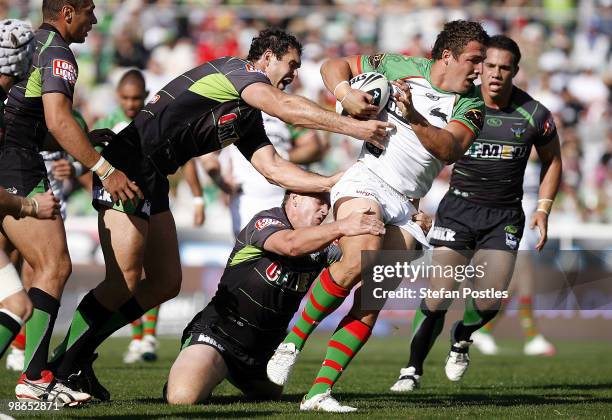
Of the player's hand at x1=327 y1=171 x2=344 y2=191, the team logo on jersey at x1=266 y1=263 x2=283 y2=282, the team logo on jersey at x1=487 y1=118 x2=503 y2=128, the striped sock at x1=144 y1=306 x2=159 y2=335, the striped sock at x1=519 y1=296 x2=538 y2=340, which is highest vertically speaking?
the player's hand at x1=327 y1=171 x2=344 y2=191

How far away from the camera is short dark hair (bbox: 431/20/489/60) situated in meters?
7.60

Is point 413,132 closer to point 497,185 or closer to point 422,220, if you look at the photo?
point 422,220

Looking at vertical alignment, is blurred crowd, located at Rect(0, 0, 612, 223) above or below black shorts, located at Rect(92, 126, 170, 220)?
below

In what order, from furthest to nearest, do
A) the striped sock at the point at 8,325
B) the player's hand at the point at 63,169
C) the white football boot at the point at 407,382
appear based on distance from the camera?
the player's hand at the point at 63,169, the white football boot at the point at 407,382, the striped sock at the point at 8,325

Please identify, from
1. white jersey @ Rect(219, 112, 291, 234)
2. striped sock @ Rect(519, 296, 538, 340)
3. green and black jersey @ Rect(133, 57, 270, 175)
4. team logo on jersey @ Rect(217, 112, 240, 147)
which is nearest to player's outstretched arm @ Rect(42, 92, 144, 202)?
green and black jersey @ Rect(133, 57, 270, 175)

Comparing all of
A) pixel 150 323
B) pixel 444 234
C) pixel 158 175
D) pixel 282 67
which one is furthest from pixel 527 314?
pixel 158 175

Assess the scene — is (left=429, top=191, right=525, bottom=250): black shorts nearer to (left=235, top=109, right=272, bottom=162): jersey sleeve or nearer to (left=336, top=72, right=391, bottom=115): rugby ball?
(left=235, top=109, right=272, bottom=162): jersey sleeve

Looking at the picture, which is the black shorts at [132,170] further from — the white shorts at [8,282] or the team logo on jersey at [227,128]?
the white shorts at [8,282]

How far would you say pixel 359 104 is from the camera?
22.8 ft

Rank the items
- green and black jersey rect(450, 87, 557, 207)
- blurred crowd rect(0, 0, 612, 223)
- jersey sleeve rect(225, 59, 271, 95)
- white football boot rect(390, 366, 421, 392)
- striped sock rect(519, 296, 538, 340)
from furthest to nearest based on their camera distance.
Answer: blurred crowd rect(0, 0, 612, 223), striped sock rect(519, 296, 538, 340), green and black jersey rect(450, 87, 557, 207), white football boot rect(390, 366, 421, 392), jersey sleeve rect(225, 59, 271, 95)

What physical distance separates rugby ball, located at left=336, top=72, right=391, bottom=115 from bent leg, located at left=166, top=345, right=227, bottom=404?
2.09 metres

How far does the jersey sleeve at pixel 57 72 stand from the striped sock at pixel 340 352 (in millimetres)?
2521

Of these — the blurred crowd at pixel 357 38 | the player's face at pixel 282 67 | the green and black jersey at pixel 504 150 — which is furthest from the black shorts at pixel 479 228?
the blurred crowd at pixel 357 38

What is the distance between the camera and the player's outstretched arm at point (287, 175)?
766 centimetres
